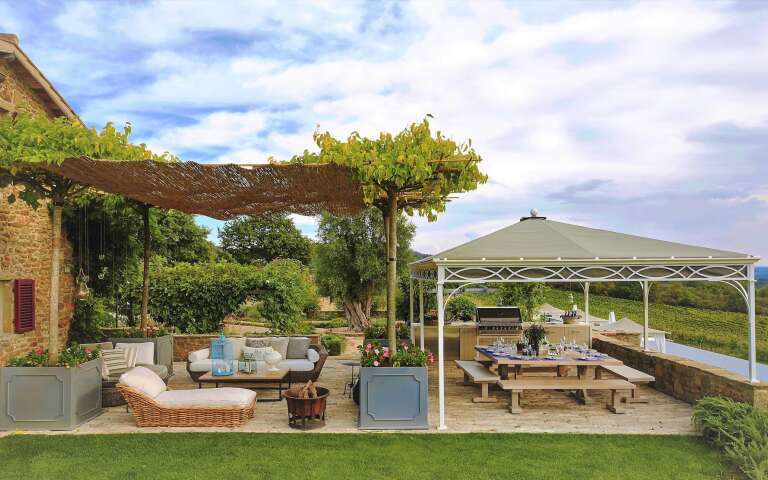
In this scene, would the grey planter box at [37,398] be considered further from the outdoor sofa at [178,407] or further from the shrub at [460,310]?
the shrub at [460,310]

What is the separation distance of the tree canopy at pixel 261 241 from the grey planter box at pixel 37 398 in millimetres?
31482

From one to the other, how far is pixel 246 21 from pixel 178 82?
174 centimetres

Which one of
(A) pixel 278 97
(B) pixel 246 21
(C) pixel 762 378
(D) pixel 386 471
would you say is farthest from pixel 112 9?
(C) pixel 762 378

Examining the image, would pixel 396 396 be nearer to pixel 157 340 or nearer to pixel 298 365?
pixel 298 365

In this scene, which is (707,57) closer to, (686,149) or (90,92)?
(686,149)

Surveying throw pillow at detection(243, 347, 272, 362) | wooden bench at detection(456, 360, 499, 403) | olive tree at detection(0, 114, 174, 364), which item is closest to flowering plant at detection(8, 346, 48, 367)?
olive tree at detection(0, 114, 174, 364)

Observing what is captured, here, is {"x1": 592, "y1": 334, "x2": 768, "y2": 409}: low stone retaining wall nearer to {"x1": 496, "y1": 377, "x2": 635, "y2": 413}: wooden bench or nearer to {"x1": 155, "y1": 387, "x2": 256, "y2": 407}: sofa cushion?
{"x1": 496, "y1": 377, "x2": 635, "y2": 413}: wooden bench

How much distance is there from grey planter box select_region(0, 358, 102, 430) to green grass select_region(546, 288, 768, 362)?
19048 mm

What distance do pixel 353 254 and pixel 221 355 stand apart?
9556 millimetres

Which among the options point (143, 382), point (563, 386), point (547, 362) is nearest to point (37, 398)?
point (143, 382)

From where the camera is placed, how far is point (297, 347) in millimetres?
9992

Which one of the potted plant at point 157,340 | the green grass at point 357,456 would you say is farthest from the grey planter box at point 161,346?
the green grass at point 357,456

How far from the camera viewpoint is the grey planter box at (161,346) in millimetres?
9575

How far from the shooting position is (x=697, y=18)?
7281mm
